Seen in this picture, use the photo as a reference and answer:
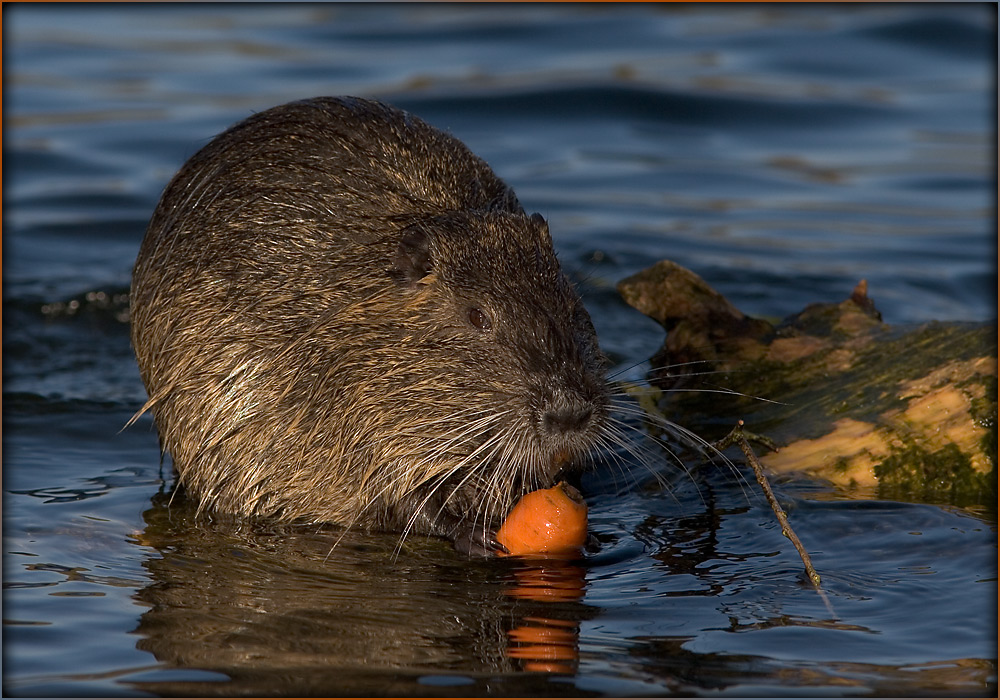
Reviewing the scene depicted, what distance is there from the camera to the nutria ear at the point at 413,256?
15.0 feet

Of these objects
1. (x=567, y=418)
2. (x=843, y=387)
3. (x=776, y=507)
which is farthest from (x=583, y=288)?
(x=776, y=507)

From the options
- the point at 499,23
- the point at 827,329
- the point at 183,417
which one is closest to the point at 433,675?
the point at 183,417

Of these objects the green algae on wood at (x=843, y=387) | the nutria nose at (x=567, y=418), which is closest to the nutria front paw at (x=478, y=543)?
the nutria nose at (x=567, y=418)

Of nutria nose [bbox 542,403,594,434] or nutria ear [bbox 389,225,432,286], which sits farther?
nutria ear [bbox 389,225,432,286]

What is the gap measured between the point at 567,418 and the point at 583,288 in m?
1.83

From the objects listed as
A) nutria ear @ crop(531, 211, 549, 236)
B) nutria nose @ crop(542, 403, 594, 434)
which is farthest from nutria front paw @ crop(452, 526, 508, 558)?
nutria ear @ crop(531, 211, 549, 236)

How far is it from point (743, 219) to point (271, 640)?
6329 mm

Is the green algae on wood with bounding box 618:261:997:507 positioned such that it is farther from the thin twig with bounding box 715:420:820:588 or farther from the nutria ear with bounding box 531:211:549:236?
the nutria ear with bounding box 531:211:549:236

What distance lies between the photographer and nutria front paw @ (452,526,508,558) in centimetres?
454

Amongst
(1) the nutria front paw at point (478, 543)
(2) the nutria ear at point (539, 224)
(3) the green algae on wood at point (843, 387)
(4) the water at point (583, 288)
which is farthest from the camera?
(3) the green algae on wood at point (843, 387)

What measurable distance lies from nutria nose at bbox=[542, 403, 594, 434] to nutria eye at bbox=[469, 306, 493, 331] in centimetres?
38

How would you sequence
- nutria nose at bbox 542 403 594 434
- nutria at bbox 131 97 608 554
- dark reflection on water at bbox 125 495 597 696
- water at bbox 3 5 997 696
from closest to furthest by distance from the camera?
dark reflection on water at bbox 125 495 597 696 → water at bbox 3 5 997 696 → nutria nose at bbox 542 403 594 434 → nutria at bbox 131 97 608 554

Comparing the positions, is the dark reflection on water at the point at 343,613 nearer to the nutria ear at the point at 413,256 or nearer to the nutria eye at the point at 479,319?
the nutria eye at the point at 479,319

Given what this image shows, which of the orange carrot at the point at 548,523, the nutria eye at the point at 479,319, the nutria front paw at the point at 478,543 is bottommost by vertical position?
the nutria front paw at the point at 478,543
